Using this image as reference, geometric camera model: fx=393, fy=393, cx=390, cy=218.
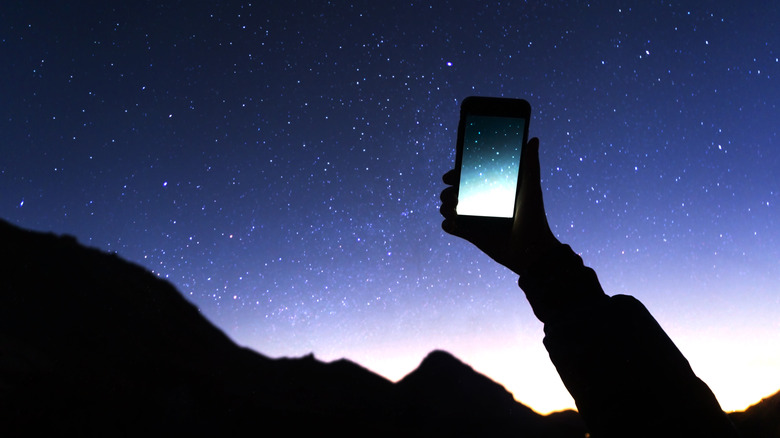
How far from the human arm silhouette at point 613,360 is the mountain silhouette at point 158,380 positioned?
12.6m

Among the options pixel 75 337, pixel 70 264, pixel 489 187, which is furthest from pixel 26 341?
pixel 489 187

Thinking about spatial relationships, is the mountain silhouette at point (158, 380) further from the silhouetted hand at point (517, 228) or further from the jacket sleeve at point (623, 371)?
the jacket sleeve at point (623, 371)

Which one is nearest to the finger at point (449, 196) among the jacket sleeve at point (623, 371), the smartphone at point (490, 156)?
the smartphone at point (490, 156)

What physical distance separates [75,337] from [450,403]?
100ft

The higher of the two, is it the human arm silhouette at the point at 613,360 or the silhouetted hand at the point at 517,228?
the silhouetted hand at the point at 517,228

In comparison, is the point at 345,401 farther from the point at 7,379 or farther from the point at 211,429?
the point at 7,379

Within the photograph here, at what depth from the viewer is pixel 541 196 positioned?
1.81m

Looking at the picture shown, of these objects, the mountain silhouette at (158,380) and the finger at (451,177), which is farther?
the mountain silhouette at (158,380)

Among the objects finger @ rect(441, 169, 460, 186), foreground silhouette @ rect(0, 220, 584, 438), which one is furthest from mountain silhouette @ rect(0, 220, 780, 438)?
finger @ rect(441, 169, 460, 186)

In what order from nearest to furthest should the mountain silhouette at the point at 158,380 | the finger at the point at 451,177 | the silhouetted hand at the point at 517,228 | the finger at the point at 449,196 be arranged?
the silhouetted hand at the point at 517,228
the finger at the point at 449,196
the finger at the point at 451,177
the mountain silhouette at the point at 158,380

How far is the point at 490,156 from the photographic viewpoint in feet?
7.06

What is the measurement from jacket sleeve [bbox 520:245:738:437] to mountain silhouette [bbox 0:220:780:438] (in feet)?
41.3

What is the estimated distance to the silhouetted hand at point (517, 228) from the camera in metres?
1.65

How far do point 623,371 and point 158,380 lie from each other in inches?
1023
